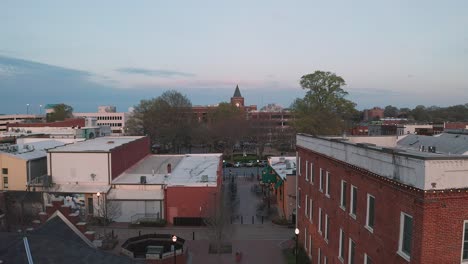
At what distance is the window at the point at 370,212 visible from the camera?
15.1 m

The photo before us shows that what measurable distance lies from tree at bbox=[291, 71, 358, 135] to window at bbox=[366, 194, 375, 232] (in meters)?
34.8

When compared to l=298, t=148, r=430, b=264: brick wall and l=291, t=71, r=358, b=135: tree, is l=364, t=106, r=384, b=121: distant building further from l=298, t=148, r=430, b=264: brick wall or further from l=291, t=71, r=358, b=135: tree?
l=298, t=148, r=430, b=264: brick wall

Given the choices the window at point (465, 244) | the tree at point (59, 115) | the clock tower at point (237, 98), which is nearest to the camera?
the window at point (465, 244)

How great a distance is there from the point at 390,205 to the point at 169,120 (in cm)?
7372

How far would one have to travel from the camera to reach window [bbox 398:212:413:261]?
12133 millimetres

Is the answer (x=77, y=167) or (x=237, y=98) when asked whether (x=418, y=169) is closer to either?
(x=77, y=167)

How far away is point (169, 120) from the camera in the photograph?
84000mm

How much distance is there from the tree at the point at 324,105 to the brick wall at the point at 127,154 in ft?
72.9

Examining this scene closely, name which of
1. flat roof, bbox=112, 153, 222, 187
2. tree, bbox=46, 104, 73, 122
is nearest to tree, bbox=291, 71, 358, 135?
flat roof, bbox=112, 153, 222, 187

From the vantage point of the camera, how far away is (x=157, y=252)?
24.5 m

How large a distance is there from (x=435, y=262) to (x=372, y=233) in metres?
3.64

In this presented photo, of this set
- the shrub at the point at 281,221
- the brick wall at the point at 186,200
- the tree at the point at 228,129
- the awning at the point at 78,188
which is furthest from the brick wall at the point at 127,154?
the tree at the point at 228,129

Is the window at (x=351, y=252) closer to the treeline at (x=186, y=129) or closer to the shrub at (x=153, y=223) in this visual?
the shrub at (x=153, y=223)

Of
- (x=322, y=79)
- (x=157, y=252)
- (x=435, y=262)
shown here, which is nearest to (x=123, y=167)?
(x=157, y=252)
